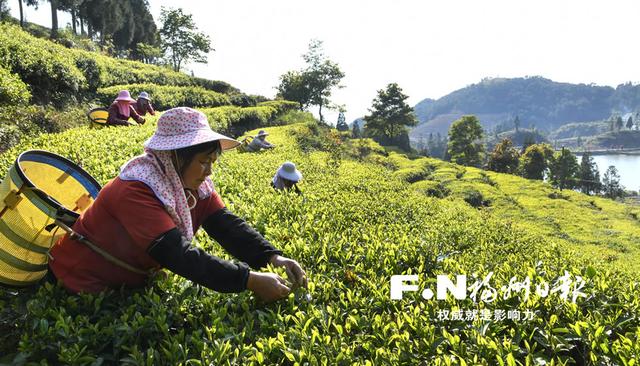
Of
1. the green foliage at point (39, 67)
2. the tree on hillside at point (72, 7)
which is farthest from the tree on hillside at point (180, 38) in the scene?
the green foliage at point (39, 67)

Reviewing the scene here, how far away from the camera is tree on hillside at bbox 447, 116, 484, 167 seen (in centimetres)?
5581

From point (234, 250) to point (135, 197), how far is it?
32.4 inches

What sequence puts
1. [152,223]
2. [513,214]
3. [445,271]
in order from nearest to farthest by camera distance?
1. [152,223]
2. [445,271]
3. [513,214]

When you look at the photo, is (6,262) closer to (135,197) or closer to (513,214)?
Result: (135,197)

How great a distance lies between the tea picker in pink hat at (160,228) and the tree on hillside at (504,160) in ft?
165

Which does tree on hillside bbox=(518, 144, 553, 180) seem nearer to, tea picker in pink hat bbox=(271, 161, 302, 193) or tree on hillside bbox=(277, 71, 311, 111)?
tree on hillside bbox=(277, 71, 311, 111)

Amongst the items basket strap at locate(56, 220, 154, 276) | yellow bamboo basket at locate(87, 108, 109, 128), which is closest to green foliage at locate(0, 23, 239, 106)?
yellow bamboo basket at locate(87, 108, 109, 128)

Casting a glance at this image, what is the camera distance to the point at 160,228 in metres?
2.10

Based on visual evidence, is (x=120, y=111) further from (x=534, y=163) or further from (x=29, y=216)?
(x=534, y=163)

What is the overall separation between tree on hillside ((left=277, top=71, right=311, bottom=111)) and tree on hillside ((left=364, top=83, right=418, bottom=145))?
7.90m

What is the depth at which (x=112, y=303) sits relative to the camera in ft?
7.98

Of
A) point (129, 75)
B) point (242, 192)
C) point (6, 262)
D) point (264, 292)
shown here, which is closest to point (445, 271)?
point (264, 292)

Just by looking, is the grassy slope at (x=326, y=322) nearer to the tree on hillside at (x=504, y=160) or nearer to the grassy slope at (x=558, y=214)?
the grassy slope at (x=558, y=214)

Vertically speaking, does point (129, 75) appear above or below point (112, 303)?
above
